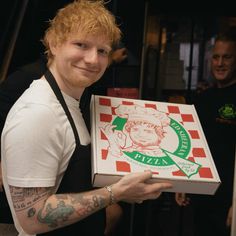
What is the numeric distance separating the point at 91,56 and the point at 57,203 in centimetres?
46

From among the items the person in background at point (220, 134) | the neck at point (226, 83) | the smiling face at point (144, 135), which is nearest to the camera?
the smiling face at point (144, 135)

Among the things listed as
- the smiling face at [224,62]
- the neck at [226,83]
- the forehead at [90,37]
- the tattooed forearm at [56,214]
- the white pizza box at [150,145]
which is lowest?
the tattooed forearm at [56,214]

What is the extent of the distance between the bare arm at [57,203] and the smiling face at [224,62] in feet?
3.88

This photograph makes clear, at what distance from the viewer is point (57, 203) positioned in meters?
1.04

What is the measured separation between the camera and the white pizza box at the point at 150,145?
1.15m

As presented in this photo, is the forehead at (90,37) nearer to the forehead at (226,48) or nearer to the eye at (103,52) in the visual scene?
the eye at (103,52)

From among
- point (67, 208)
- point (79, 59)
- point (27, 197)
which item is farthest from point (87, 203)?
point (79, 59)

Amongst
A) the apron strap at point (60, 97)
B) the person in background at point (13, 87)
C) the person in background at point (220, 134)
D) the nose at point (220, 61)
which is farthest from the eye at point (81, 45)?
the nose at point (220, 61)

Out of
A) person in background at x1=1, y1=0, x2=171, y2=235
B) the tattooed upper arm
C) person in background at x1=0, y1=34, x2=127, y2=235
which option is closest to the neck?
person in background at x1=0, y1=34, x2=127, y2=235

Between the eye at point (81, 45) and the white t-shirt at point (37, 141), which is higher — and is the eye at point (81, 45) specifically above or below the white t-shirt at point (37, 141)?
above

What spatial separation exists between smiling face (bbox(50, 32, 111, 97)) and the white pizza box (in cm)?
17

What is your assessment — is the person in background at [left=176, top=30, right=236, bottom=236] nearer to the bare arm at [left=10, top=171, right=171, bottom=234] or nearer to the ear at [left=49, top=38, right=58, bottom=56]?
the bare arm at [left=10, top=171, right=171, bottom=234]

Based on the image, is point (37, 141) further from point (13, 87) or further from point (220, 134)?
point (220, 134)

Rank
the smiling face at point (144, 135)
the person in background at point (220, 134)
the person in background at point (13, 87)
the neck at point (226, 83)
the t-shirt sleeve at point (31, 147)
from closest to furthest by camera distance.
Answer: the t-shirt sleeve at point (31, 147), the smiling face at point (144, 135), the person in background at point (13, 87), the person in background at point (220, 134), the neck at point (226, 83)
